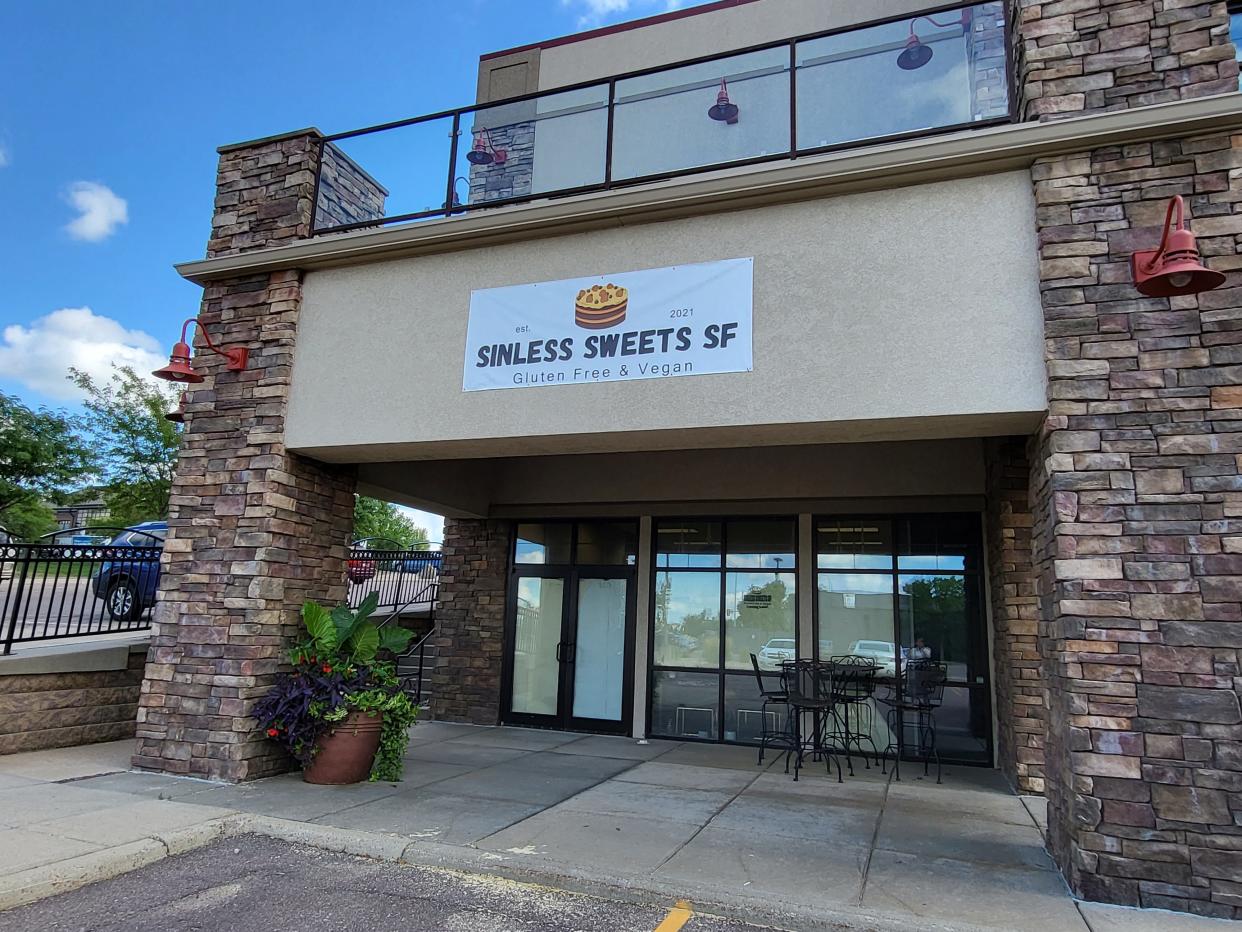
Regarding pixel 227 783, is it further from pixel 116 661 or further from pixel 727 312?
pixel 727 312

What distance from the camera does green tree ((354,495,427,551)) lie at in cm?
2950

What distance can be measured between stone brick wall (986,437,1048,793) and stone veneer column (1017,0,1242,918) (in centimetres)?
215

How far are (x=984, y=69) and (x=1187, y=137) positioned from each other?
5.16 ft

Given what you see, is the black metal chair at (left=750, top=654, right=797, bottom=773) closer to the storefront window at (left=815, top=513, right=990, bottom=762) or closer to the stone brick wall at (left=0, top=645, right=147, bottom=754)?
the storefront window at (left=815, top=513, right=990, bottom=762)

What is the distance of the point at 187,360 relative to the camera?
6.76 metres

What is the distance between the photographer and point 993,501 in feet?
26.8

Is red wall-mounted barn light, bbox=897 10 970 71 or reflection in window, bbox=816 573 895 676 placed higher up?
red wall-mounted barn light, bbox=897 10 970 71

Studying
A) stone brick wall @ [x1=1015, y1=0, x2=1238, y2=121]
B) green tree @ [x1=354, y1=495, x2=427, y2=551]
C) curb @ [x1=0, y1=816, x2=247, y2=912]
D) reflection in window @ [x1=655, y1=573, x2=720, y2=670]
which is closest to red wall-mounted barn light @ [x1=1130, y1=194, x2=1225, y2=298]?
stone brick wall @ [x1=1015, y1=0, x2=1238, y2=121]

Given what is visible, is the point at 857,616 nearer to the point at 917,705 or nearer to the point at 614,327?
the point at 917,705

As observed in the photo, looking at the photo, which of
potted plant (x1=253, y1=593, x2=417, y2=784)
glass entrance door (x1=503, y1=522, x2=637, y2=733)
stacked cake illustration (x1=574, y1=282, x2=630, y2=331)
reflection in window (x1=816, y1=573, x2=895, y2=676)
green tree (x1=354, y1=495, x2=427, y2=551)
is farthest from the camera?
green tree (x1=354, y1=495, x2=427, y2=551)

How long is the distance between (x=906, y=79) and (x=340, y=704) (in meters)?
6.79

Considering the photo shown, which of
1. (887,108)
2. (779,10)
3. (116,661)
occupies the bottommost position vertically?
(116,661)

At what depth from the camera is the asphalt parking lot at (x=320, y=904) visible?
405 cm

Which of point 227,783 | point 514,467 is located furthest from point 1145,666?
point 514,467
